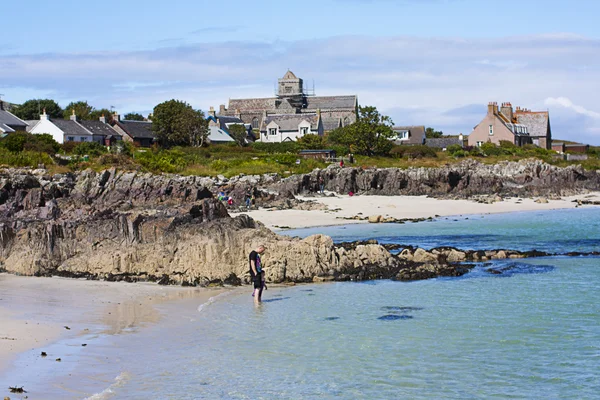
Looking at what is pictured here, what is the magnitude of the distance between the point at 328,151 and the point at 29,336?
188ft

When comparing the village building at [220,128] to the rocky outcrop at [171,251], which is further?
the village building at [220,128]

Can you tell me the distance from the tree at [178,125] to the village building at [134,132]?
2562mm

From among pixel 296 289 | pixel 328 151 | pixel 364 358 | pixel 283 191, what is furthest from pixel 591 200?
pixel 364 358

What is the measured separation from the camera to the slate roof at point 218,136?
89.9 metres

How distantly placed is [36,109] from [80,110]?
29.4 feet

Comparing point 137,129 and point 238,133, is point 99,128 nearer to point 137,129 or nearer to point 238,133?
point 137,129

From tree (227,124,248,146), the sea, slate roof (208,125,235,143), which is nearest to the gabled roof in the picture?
Result: slate roof (208,125,235,143)

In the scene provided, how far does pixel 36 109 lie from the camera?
90.1 metres

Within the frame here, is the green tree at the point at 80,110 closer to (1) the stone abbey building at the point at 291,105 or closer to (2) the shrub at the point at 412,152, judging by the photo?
(1) the stone abbey building at the point at 291,105

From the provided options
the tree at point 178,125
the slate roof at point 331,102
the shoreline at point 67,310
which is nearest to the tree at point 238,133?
the tree at point 178,125

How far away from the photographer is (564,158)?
7594 centimetres

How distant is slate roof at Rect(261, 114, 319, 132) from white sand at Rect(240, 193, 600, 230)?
169ft

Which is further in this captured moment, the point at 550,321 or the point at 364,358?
the point at 550,321

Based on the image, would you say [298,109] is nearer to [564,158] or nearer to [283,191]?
[564,158]
